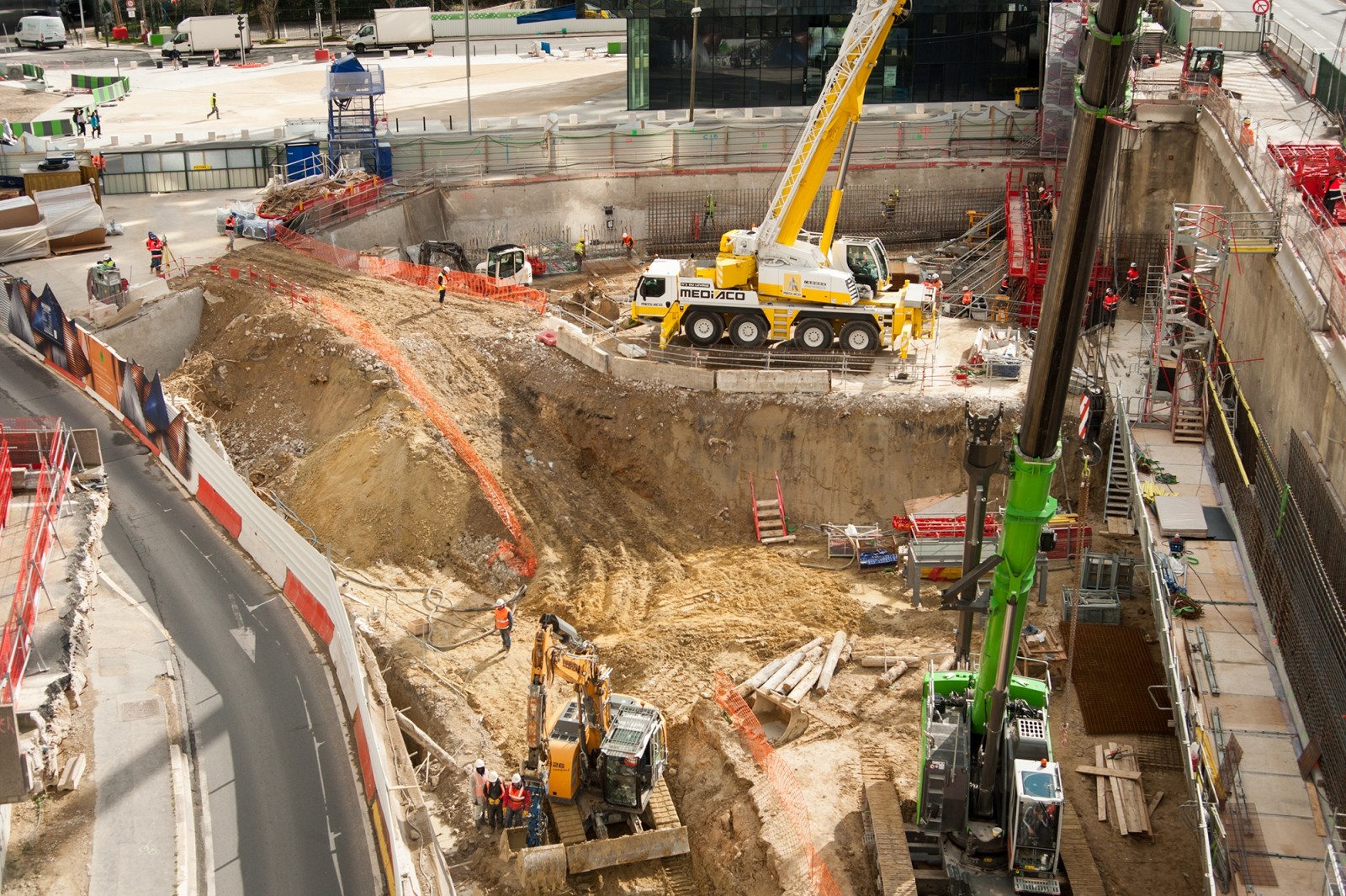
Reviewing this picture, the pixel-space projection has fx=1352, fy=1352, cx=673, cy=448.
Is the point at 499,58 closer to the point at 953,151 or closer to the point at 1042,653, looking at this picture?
the point at 953,151

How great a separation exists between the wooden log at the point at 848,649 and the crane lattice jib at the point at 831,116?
10724 millimetres

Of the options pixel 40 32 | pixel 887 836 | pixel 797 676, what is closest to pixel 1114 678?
pixel 797 676

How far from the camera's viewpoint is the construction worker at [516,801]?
21.1 meters

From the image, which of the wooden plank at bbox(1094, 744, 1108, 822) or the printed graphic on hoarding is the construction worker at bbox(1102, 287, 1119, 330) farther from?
the printed graphic on hoarding

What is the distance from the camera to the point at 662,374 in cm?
3331

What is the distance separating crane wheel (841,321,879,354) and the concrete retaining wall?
17551mm

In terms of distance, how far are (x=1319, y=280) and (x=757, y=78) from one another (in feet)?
101

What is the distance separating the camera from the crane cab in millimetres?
18328

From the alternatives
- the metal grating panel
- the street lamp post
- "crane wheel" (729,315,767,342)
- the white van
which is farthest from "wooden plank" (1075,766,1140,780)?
the white van

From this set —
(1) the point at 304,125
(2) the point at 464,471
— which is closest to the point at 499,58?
(1) the point at 304,125

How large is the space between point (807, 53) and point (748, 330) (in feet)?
74.0

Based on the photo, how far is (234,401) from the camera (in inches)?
1366

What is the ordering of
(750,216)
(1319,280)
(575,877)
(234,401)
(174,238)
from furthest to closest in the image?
1. (750,216)
2. (174,238)
3. (234,401)
4. (1319,280)
5. (575,877)

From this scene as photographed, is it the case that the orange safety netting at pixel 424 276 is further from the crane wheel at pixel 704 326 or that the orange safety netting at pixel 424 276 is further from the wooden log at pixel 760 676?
the wooden log at pixel 760 676
